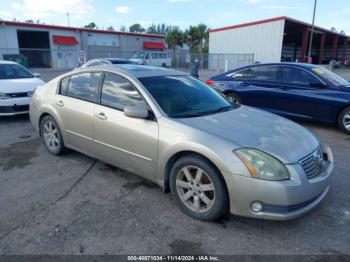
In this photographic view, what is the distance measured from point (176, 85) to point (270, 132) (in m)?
1.42

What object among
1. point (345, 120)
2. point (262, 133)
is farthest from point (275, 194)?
point (345, 120)

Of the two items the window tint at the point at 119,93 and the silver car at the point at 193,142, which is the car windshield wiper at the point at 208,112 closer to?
the silver car at the point at 193,142

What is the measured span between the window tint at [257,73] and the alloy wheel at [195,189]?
196 inches

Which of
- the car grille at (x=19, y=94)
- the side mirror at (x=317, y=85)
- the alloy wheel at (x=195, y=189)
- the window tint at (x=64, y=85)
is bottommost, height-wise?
the alloy wheel at (x=195, y=189)

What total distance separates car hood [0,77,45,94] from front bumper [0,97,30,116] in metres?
0.22

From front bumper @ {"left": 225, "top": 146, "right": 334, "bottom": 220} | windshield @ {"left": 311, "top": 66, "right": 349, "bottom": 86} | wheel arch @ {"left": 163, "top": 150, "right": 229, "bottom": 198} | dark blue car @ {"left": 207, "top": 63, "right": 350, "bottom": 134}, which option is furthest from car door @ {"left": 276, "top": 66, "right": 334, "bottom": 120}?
wheel arch @ {"left": 163, "top": 150, "right": 229, "bottom": 198}

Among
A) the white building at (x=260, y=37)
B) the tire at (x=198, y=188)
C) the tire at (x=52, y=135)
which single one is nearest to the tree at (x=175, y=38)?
the white building at (x=260, y=37)

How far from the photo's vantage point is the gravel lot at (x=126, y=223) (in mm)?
2629

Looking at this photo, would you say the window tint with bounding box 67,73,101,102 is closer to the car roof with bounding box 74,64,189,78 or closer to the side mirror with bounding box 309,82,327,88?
the car roof with bounding box 74,64,189,78

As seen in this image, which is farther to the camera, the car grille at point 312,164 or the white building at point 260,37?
the white building at point 260,37

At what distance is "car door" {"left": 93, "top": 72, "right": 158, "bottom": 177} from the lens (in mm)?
3316

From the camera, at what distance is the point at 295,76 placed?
677 cm

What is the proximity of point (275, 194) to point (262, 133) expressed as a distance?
2.36ft

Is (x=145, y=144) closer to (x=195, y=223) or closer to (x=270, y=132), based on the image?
(x=195, y=223)
